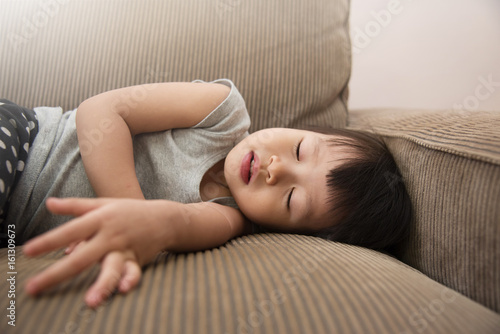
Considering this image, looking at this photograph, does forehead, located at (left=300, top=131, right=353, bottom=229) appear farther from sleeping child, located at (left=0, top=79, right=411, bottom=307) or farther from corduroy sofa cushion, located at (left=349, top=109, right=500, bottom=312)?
corduroy sofa cushion, located at (left=349, top=109, right=500, bottom=312)

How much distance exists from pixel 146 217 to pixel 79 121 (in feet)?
1.08

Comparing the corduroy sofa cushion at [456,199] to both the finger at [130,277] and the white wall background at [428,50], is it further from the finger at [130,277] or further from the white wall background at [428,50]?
the white wall background at [428,50]

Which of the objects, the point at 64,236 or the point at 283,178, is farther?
the point at 283,178

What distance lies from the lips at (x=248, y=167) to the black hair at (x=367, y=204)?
0.15m

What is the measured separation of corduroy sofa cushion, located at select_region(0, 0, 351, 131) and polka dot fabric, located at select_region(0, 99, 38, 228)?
18cm

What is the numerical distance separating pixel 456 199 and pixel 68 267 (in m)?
0.56

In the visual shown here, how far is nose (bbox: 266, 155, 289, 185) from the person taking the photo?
2.27 feet

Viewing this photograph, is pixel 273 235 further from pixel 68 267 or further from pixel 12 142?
pixel 12 142

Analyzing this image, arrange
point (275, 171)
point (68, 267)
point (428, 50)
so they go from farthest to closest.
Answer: point (428, 50), point (275, 171), point (68, 267)

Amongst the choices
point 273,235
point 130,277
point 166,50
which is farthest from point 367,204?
point 166,50

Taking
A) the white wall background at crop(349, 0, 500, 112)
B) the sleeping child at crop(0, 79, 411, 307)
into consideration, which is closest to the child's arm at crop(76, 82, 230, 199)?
the sleeping child at crop(0, 79, 411, 307)

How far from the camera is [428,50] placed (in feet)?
4.82

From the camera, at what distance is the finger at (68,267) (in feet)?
1.24

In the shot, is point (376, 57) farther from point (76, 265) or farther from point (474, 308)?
point (76, 265)
